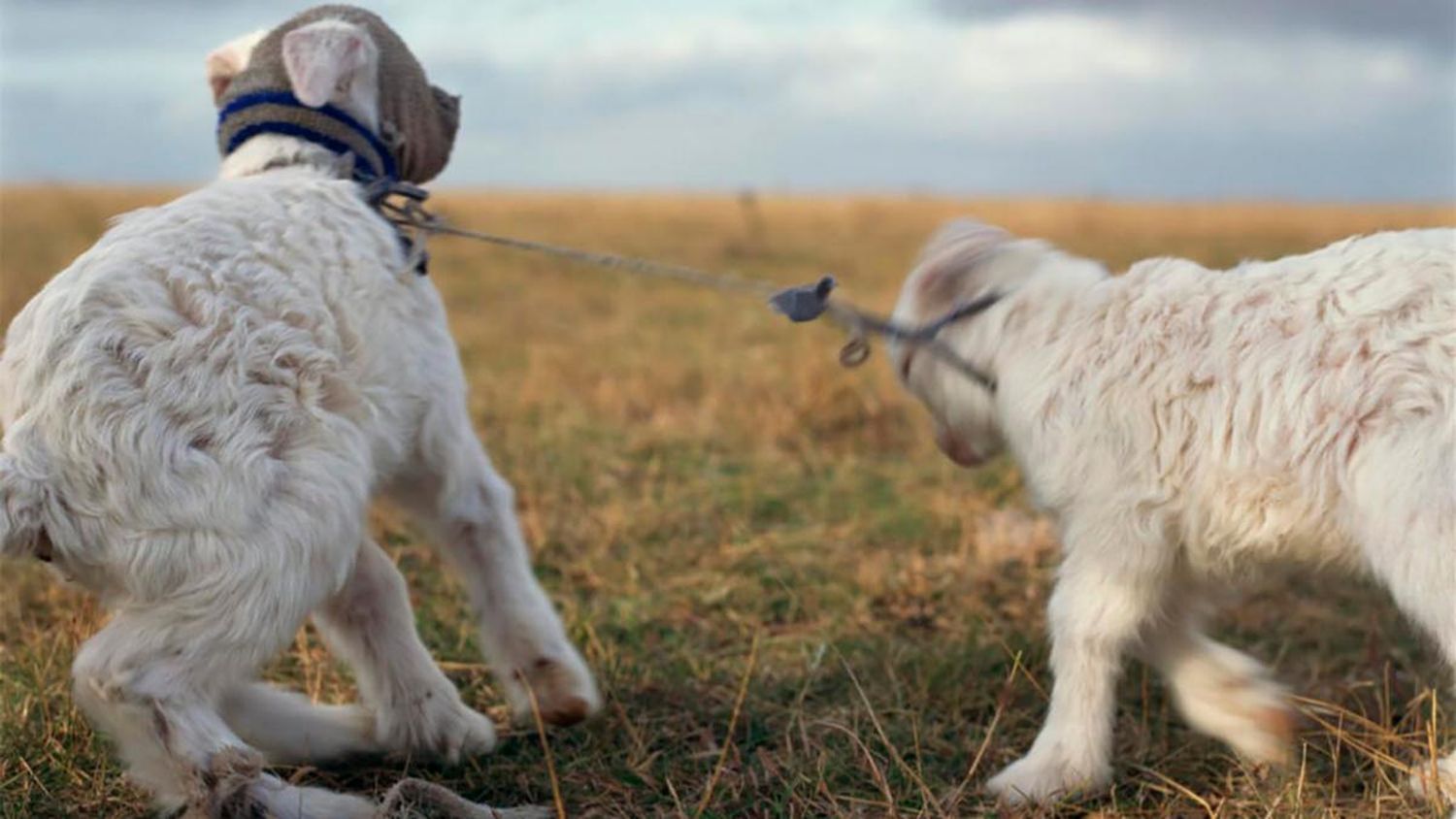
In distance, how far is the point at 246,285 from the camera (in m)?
3.12

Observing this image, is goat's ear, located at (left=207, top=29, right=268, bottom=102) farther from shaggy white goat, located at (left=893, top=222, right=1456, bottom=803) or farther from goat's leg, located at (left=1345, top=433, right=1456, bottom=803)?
goat's leg, located at (left=1345, top=433, right=1456, bottom=803)

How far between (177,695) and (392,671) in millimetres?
928

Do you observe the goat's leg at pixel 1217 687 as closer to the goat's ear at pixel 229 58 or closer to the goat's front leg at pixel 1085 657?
→ the goat's front leg at pixel 1085 657

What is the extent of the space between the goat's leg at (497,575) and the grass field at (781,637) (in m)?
0.14

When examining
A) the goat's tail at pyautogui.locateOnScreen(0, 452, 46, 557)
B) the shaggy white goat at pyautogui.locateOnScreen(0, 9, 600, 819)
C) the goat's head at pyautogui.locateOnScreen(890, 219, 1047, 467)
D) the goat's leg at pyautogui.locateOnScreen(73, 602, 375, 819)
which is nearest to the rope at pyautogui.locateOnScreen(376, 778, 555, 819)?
the shaggy white goat at pyautogui.locateOnScreen(0, 9, 600, 819)

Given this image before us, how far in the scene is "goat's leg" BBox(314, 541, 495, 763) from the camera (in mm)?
3621

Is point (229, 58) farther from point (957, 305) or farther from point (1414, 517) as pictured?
point (1414, 517)

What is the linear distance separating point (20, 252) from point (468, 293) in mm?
4999

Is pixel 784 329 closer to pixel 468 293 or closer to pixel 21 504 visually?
pixel 468 293

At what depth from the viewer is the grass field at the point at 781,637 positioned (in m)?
3.44

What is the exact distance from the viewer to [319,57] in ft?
12.6

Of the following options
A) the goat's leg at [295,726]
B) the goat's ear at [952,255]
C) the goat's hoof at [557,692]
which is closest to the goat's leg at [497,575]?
the goat's hoof at [557,692]

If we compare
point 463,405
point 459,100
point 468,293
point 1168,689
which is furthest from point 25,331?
point 468,293

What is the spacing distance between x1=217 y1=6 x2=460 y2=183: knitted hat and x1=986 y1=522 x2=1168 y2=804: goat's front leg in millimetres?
2301
